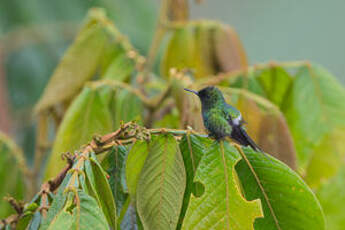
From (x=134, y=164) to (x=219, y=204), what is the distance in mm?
90

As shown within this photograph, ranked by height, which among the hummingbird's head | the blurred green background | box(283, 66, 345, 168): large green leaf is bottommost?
the hummingbird's head

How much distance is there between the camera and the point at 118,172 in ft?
Answer: 1.42

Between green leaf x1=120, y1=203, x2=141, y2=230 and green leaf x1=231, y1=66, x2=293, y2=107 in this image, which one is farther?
green leaf x1=231, y1=66, x2=293, y2=107

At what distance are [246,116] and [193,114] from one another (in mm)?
115

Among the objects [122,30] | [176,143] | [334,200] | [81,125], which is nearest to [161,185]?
[176,143]

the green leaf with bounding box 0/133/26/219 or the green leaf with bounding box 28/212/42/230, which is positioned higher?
the green leaf with bounding box 0/133/26/219

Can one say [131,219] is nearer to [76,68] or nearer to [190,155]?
[190,155]

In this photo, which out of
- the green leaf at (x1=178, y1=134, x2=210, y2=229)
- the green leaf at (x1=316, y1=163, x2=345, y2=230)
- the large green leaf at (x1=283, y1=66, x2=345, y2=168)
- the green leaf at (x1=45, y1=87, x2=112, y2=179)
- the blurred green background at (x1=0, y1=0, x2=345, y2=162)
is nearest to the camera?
the green leaf at (x1=178, y1=134, x2=210, y2=229)

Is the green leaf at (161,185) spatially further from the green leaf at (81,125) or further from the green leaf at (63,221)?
the green leaf at (81,125)

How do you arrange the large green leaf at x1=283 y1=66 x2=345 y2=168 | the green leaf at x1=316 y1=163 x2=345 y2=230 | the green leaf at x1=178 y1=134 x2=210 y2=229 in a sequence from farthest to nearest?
the green leaf at x1=316 y1=163 x2=345 y2=230 < the large green leaf at x1=283 y1=66 x2=345 y2=168 < the green leaf at x1=178 y1=134 x2=210 y2=229

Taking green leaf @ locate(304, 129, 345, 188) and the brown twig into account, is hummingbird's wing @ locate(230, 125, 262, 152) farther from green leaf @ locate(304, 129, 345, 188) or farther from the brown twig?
green leaf @ locate(304, 129, 345, 188)

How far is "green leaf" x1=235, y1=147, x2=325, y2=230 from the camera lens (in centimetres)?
39

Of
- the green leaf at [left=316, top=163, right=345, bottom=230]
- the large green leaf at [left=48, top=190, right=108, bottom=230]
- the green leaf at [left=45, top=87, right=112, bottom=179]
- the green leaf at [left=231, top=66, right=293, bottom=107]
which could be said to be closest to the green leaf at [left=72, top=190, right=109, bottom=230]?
the large green leaf at [left=48, top=190, right=108, bottom=230]

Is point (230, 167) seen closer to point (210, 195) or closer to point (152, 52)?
point (210, 195)
